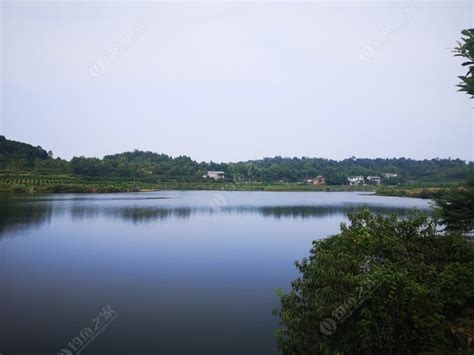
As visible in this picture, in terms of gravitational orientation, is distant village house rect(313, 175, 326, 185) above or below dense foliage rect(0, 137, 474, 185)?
below

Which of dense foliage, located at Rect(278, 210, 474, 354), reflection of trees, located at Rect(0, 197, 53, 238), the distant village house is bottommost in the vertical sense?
reflection of trees, located at Rect(0, 197, 53, 238)

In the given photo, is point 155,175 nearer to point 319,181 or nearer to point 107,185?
Result: point 107,185

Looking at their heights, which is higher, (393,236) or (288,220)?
(393,236)

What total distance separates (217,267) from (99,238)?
11.0 metres

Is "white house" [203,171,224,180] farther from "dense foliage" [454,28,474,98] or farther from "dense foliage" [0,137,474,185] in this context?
"dense foliage" [454,28,474,98]

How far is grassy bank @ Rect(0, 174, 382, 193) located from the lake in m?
37.9

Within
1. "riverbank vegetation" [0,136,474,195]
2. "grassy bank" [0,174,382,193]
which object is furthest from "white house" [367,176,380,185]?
"grassy bank" [0,174,382,193]

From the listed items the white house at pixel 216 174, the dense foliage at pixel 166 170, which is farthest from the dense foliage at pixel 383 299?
the white house at pixel 216 174

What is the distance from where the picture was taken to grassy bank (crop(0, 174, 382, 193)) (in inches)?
2454

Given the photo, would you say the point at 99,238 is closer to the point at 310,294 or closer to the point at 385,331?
the point at 310,294

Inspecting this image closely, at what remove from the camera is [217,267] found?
1753 centimetres

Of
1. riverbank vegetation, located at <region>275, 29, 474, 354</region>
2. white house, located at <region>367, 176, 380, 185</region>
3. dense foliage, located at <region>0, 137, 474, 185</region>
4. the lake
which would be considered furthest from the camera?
white house, located at <region>367, 176, 380, 185</region>

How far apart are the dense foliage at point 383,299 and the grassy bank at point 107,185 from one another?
2487 inches

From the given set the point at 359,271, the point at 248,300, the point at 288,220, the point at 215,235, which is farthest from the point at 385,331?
the point at 288,220
